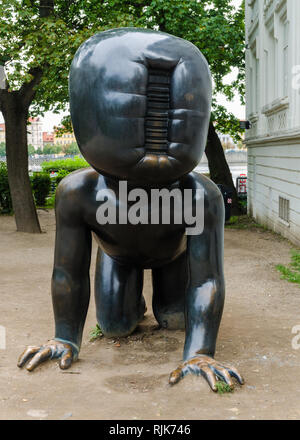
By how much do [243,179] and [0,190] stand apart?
9.54m

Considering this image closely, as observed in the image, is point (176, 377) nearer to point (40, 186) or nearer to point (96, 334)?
point (96, 334)

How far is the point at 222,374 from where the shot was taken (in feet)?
11.9

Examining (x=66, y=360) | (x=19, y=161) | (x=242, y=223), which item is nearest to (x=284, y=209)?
(x=242, y=223)

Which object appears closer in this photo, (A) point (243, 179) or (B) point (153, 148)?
(B) point (153, 148)

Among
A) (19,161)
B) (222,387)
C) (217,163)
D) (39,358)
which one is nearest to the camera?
(222,387)

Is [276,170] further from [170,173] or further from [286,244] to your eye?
[170,173]

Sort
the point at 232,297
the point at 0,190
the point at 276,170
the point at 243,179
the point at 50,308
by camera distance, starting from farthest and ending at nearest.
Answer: the point at 243,179 → the point at 0,190 → the point at 276,170 → the point at 232,297 → the point at 50,308

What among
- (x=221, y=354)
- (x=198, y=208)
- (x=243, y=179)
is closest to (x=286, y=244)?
(x=221, y=354)

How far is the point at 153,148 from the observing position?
3285mm

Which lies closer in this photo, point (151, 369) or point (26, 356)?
point (26, 356)

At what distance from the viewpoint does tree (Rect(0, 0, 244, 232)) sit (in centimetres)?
1031

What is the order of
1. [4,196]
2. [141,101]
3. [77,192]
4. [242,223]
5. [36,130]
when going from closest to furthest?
[141,101], [77,192], [242,223], [4,196], [36,130]

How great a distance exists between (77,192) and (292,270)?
5678mm

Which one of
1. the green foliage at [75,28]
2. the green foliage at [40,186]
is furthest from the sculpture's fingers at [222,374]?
the green foliage at [40,186]
